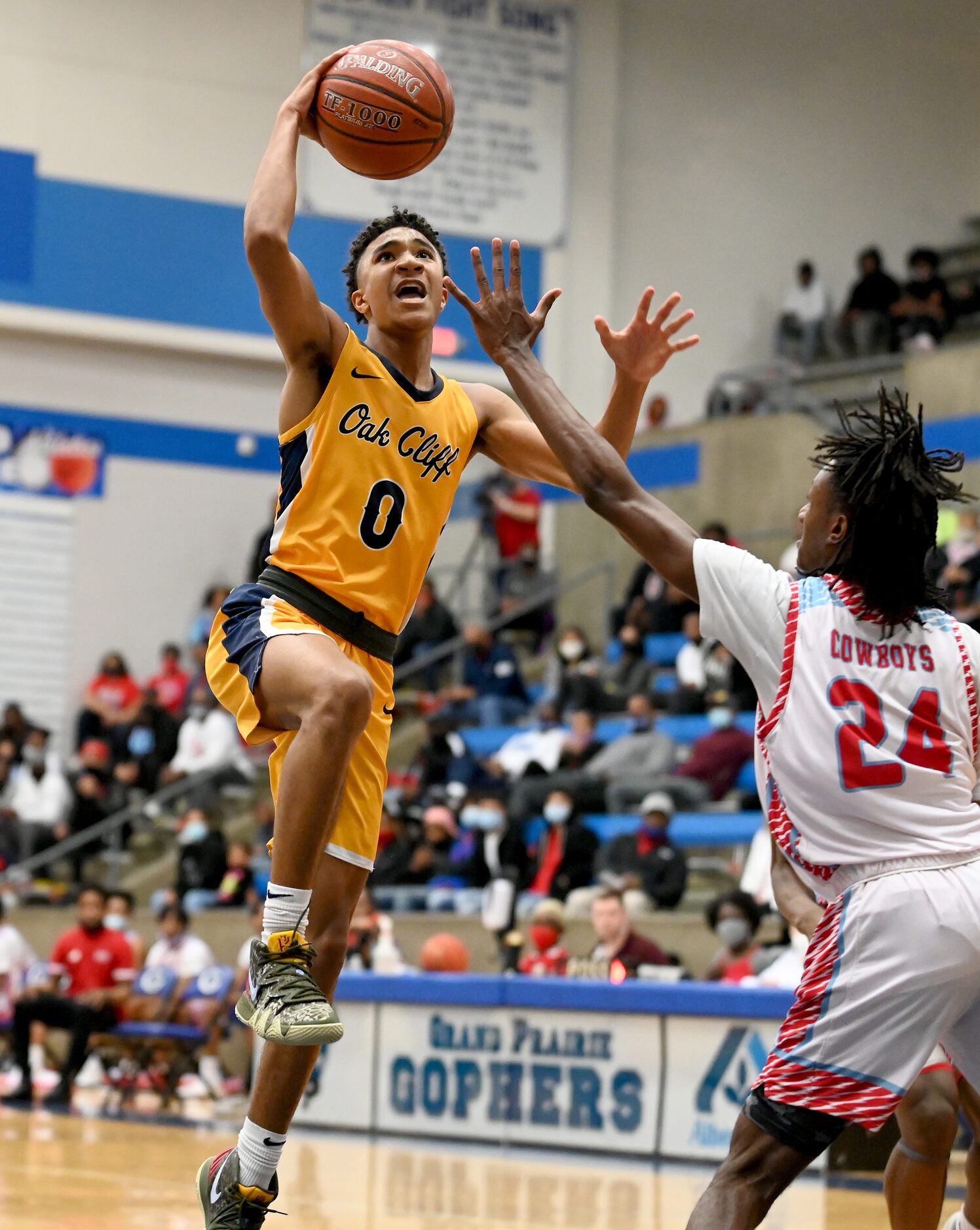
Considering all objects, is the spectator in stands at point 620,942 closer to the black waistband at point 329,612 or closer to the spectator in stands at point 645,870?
the spectator in stands at point 645,870

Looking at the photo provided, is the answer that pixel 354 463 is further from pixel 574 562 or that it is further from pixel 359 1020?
pixel 574 562

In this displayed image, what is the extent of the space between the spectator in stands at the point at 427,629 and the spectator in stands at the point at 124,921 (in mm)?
3426

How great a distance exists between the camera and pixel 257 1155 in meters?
4.57

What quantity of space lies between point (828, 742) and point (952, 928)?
16.0 inches

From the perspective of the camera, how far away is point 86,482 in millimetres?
19594

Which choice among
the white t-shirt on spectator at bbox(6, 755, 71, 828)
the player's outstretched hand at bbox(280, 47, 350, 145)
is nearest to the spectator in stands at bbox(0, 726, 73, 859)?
the white t-shirt on spectator at bbox(6, 755, 71, 828)

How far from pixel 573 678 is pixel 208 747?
3.89 meters

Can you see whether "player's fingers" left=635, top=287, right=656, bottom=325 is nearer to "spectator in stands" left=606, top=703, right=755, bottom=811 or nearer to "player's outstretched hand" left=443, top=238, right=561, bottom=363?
"player's outstretched hand" left=443, top=238, right=561, bottom=363

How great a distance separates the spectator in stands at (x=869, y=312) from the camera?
1967cm

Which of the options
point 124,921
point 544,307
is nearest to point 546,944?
point 124,921

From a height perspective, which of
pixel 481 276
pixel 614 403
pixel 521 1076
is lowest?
pixel 521 1076

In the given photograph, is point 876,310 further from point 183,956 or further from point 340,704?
point 340,704

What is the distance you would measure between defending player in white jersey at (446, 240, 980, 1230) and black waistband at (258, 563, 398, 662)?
994 mm

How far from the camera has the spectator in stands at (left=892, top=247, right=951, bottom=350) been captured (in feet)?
62.2
